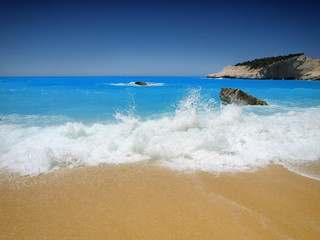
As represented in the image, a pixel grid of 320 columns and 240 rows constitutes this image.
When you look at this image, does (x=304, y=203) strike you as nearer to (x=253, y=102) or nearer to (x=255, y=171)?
(x=255, y=171)

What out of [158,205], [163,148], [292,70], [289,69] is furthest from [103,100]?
[292,70]

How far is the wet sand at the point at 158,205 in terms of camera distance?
2.52m

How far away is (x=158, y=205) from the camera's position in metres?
3.01

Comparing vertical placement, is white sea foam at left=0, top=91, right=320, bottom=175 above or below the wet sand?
above

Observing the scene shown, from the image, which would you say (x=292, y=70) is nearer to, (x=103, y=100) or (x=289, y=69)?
(x=289, y=69)

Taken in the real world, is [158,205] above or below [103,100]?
below

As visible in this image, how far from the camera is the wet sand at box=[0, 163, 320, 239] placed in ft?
8.25

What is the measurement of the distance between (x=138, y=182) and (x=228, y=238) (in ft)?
6.11

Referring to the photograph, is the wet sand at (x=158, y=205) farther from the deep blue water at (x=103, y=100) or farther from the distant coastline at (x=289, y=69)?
the distant coastline at (x=289, y=69)

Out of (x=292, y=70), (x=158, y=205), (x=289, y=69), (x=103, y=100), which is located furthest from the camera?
(x=289, y=69)

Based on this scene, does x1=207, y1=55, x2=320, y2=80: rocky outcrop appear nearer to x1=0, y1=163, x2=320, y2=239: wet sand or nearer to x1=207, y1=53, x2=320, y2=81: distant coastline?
x1=207, y1=53, x2=320, y2=81: distant coastline

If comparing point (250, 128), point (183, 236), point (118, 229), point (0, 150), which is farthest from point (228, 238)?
point (0, 150)

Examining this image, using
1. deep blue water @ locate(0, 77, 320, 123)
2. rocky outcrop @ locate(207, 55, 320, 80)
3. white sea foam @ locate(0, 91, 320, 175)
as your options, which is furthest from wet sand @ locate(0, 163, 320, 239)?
rocky outcrop @ locate(207, 55, 320, 80)

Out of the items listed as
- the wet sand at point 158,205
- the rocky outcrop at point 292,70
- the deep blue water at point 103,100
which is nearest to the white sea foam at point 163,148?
the wet sand at point 158,205
